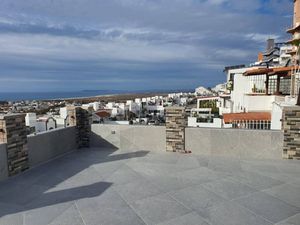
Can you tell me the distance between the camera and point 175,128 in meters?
6.12

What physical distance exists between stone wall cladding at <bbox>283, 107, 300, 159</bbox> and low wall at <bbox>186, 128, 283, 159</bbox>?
13cm

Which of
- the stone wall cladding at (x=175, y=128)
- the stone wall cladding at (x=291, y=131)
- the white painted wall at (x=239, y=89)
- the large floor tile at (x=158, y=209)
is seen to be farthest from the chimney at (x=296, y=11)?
the large floor tile at (x=158, y=209)

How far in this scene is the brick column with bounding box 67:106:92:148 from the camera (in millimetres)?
6828

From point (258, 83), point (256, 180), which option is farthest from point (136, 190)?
point (258, 83)

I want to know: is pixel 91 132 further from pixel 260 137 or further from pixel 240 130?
pixel 260 137

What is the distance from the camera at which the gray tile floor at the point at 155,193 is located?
3.01 metres

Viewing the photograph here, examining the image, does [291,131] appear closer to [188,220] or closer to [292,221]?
[292,221]

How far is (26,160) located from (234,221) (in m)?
4.22

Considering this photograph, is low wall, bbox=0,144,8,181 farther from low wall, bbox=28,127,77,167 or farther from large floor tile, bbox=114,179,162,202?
large floor tile, bbox=114,179,162,202

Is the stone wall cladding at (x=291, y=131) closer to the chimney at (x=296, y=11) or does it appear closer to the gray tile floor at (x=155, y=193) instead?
the gray tile floor at (x=155, y=193)

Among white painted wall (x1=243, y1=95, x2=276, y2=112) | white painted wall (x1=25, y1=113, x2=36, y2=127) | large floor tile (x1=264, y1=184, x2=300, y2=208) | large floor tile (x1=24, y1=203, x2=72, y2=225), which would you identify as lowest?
large floor tile (x1=264, y1=184, x2=300, y2=208)

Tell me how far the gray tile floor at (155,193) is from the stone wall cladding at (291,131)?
0.98 feet

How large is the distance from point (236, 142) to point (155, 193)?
2854 mm

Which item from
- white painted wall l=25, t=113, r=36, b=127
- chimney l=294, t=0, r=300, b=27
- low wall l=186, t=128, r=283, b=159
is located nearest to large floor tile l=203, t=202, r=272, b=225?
low wall l=186, t=128, r=283, b=159
